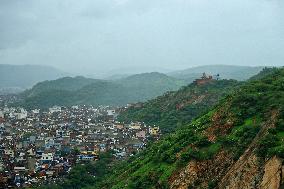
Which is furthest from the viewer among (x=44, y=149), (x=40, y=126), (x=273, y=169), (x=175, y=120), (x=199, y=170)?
(x=40, y=126)

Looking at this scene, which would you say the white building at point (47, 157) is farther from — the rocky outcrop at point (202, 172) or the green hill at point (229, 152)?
the rocky outcrop at point (202, 172)

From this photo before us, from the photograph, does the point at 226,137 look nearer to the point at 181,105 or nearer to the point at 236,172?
the point at 236,172

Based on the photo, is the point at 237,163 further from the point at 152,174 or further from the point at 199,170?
the point at 152,174

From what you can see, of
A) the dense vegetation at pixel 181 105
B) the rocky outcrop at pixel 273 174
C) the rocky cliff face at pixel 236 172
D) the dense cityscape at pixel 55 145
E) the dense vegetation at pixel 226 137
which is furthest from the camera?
the dense vegetation at pixel 181 105

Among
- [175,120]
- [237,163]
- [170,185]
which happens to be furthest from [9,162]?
[237,163]

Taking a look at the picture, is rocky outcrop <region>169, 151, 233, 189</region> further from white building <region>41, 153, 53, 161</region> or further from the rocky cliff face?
white building <region>41, 153, 53, 161</region>

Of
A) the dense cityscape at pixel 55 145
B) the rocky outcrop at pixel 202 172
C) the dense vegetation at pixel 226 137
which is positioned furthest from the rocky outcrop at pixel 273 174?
the dense cityscape at pixel 55 145
